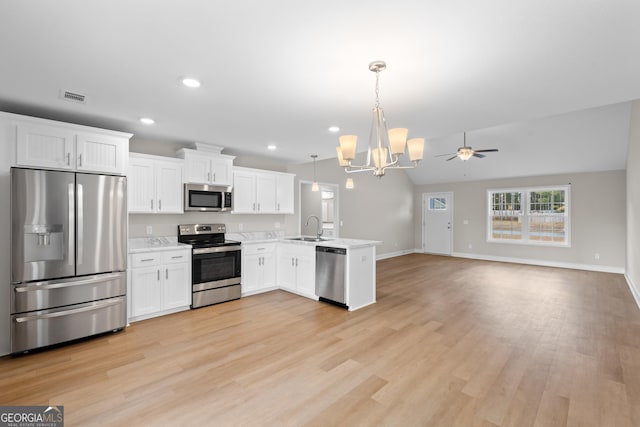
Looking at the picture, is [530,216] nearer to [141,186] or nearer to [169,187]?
[169,187]

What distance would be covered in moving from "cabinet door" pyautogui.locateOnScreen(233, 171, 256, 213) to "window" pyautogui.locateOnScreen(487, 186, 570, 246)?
699cm

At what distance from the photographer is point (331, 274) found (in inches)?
172

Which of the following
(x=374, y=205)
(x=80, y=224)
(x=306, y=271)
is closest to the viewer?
(x=80, y=224)

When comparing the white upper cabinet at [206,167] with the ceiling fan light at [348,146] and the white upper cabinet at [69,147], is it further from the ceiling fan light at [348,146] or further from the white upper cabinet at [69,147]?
the ceiling fan light at [348,146]

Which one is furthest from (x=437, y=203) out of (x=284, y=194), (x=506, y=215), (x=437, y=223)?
(x=284, y=194)

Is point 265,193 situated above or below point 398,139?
below

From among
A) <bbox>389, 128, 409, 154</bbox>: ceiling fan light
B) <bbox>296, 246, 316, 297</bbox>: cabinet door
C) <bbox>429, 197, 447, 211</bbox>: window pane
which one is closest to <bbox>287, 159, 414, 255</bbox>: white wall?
<bbox>429, 197, 447, 211</bbox>: window pane

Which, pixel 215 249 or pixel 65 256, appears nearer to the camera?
pixel 65 256

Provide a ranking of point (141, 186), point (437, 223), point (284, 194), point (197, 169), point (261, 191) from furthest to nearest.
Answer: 1. point (437, 223)
2. point (284, 194)
3. point (261, 191)
4. point (197, 169)
5. point (141, 186)

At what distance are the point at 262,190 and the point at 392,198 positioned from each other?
5.00 metres

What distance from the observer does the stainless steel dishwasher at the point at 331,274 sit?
4.23 metres

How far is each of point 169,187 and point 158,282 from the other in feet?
4.44

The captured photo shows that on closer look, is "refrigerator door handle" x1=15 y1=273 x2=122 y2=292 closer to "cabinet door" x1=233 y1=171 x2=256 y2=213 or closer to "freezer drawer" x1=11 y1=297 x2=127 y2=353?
"freezer drawer" x1=11 y1=297 x2=127 y2=353

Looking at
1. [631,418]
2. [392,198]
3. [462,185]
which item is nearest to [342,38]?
[631,418]
